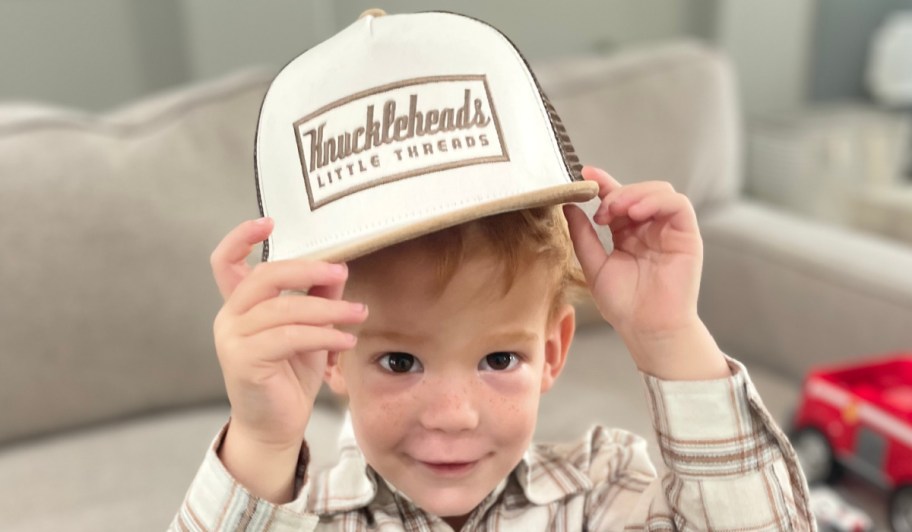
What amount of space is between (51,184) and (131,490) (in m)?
0.31

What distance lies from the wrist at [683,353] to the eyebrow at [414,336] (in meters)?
0.06

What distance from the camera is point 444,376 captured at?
0.45 metres

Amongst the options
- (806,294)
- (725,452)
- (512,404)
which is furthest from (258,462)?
(806,294)

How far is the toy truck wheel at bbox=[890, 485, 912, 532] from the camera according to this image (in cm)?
79

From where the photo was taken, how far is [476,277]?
44 cm

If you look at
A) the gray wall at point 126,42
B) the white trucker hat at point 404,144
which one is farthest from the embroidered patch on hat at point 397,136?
the gray wall at point 126,42

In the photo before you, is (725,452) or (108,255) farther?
(108,255)

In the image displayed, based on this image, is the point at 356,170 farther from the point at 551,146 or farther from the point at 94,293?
the point at 94,293

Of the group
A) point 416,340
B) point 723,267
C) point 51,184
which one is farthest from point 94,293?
point 723,267

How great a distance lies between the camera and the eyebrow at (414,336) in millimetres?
442

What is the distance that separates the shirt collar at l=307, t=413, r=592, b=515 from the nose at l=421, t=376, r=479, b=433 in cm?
8

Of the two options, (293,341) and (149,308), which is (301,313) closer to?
(293,341)

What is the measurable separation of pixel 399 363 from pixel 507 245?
0.27ft

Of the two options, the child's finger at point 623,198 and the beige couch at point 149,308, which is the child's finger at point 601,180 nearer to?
the child's finger at point 623,198
